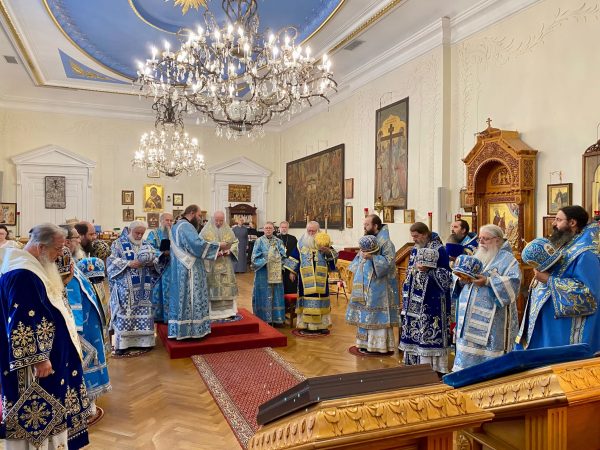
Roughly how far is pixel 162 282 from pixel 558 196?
6252 mm

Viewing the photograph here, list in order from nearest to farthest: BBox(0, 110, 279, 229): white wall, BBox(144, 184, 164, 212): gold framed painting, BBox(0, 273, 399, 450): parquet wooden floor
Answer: BBox(0, 273, 399, 450): parquet wooden floor, BBox(0, 110, 279, 229): white wall, BBox(144, 184, 164, 212): gold framed painting

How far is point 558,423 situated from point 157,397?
425 centimetres

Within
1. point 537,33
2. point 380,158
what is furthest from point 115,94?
point 537,33

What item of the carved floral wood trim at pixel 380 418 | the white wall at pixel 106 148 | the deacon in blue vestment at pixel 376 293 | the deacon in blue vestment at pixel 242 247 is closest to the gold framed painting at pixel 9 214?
the white wall at pixel 106 148

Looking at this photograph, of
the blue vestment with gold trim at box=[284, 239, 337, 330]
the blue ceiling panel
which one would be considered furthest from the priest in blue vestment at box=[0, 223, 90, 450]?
the blue ceiling panel

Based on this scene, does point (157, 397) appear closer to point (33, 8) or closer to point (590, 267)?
point (590, 267)

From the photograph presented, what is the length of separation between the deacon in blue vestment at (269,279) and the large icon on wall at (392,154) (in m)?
3.60

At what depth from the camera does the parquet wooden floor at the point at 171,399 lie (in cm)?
388

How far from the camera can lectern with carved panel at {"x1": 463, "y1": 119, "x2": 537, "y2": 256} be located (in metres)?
7.17

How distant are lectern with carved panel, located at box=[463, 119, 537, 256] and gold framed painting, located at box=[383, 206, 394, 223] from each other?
2522mm

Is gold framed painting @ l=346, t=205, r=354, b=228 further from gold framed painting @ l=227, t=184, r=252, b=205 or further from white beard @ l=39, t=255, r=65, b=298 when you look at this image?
white beard @ l=39, t=255, r=65, b=298

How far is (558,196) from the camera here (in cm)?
673

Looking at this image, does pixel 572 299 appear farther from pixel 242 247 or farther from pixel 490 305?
pixel 242 247

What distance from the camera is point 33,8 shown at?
9273mm
